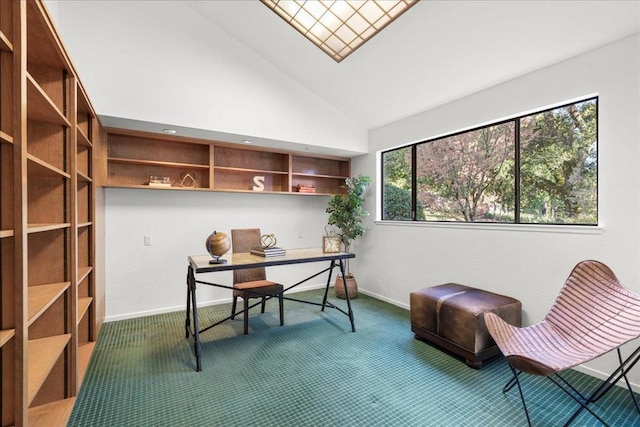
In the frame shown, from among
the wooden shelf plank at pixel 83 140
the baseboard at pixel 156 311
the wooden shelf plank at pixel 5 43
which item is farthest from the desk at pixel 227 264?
the wooden shelf plank at pixel 5 43

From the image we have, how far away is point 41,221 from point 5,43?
1.25 metres

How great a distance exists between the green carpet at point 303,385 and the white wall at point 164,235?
0.57m

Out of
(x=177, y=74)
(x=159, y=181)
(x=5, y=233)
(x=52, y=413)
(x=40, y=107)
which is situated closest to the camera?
(x=5, y=233)

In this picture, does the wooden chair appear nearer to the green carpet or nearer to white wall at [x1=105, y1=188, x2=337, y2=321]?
the green carpet

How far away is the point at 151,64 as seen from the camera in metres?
3.19

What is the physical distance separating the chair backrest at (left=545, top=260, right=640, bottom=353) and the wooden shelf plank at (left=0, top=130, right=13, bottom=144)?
3072 mm

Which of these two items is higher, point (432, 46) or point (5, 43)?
point (432, 46)

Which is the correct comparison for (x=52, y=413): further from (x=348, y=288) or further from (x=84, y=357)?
(x=348, y=288)

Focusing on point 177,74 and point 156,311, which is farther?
point 156,311

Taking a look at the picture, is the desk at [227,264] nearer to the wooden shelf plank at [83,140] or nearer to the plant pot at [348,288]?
the plant pot at [348,288]

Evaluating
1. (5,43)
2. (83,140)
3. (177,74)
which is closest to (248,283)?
(83,140)

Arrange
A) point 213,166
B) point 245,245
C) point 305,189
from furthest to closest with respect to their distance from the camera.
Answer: point 305,189
point 213,166
point 245,245

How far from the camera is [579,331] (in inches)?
81.0

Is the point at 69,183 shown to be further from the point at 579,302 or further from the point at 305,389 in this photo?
the point at 579,302
